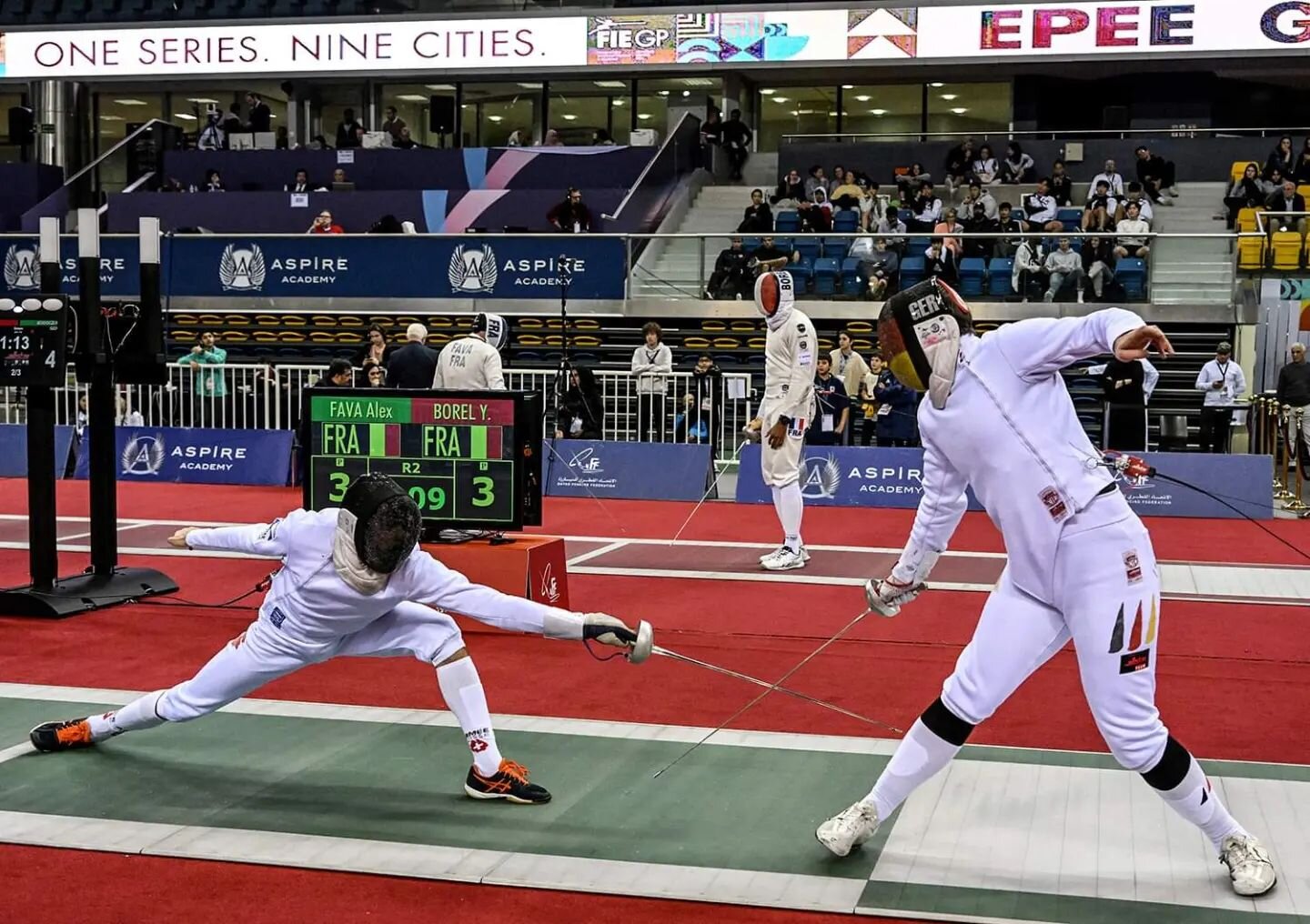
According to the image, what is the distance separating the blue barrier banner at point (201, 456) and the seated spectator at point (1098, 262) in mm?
10627

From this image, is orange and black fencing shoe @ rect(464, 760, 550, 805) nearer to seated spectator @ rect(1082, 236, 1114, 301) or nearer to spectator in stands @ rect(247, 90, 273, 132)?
seated spectator @ rect(1082, 236, 1114, 301)

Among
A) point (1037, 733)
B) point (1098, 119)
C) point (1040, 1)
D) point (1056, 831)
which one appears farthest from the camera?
point (1098, 119)

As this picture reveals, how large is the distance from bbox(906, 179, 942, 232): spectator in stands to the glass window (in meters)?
7.54

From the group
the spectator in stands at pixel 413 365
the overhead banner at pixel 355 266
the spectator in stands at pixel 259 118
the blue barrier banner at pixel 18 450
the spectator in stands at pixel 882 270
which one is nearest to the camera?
the spectator in stands at pixel 413 365

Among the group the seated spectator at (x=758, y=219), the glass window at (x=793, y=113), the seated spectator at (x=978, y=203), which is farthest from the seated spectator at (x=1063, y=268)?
the glass window at (x=793, y=113)

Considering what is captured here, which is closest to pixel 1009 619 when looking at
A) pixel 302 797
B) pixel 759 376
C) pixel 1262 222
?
pixel 302 797

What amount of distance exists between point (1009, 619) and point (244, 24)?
28285 millimetres

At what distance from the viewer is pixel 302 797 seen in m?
5.41

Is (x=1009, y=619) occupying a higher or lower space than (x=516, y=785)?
higher

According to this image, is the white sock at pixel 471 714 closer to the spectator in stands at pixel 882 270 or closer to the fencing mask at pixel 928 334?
the fencing mask at pixel 928 334

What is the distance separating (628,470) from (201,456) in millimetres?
5453

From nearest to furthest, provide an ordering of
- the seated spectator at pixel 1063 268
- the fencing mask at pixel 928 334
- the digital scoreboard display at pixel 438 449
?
the fencing mask at pixel 928 334, the digital scoreboard display at pixel 438 449, the seated spectator at pixel 1063 268

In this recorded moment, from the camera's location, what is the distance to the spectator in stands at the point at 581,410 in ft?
58.3

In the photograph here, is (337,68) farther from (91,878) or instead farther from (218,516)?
(91,878)
